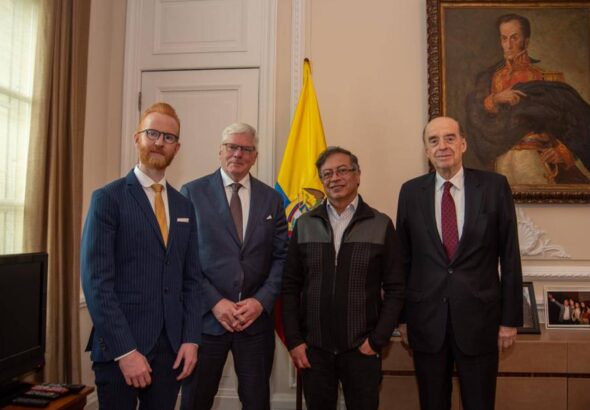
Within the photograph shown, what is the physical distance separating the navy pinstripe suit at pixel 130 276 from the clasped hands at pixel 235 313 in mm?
255

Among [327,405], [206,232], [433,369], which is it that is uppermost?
[206,232]

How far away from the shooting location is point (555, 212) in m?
2.98

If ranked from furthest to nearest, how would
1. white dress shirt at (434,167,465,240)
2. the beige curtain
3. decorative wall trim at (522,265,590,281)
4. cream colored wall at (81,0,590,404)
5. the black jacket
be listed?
1. cream colored wall at (81,0,590,404)
2. decorative wall trim at (522,265,590,281)
3. the beige curtain
4. white dress shirt at (434,167,465,240)
5. the black jacket

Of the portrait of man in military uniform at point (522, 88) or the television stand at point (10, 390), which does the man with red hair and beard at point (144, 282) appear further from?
the portrait of man in military uniform at point (522, 88)

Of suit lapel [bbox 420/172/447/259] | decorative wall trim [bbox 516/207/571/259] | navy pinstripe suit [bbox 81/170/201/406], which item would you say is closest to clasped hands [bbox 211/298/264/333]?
navy pinstripe suit [bbox 81/170/201/406]

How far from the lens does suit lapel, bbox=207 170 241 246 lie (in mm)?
2111

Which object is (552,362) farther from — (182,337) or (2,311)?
(2,311)

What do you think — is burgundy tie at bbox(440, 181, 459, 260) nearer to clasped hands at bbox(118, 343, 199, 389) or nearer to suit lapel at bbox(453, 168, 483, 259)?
suit lapel at bbox(453, 168, 483, 259)

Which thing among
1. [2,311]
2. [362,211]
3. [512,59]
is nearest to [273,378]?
[362,211]

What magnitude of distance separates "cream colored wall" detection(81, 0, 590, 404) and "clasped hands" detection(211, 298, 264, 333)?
115 cm

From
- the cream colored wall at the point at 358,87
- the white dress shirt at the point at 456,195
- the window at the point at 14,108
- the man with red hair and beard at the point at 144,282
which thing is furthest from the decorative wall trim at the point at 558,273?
the window at the point at 14,108

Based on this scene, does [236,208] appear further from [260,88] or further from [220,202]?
[260,88]

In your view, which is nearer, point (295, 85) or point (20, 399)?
point (20, 399)

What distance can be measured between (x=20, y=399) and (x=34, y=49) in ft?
5.36
